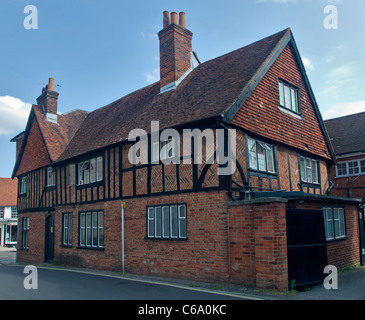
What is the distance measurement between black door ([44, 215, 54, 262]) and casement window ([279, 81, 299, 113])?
13706 millimetres

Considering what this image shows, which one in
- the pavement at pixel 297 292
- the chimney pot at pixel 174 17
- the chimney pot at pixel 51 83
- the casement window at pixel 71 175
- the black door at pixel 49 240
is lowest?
the pavement at pixel 297 292

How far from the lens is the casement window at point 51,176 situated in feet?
65.7

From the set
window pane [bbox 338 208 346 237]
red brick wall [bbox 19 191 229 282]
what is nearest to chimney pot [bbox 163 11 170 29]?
red brick wall [bbox 19 191 229 282]

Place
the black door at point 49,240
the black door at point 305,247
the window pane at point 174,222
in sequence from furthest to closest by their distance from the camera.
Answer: the black door at point 49,240
the window pane at point 174,222
the black door at point 305,247

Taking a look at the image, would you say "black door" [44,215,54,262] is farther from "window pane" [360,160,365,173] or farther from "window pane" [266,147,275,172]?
"window pane" [360,160,365,173]

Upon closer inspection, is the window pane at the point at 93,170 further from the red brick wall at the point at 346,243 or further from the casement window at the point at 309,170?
the red brick wall at the point at 346,243

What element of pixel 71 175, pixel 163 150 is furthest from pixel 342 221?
pixel 71 175

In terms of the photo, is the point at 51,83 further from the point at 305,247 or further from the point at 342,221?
the point at 305,247

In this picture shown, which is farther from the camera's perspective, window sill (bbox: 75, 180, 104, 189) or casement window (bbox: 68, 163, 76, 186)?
casement window (bbox: 68, 163, 76, 186)

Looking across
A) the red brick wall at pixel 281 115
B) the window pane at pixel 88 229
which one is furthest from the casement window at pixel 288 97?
the window pane at pixel 88 229

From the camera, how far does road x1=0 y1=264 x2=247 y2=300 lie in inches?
359

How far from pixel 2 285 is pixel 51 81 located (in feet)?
51.2

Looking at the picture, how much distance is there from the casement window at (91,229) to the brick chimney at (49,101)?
8705 mm
